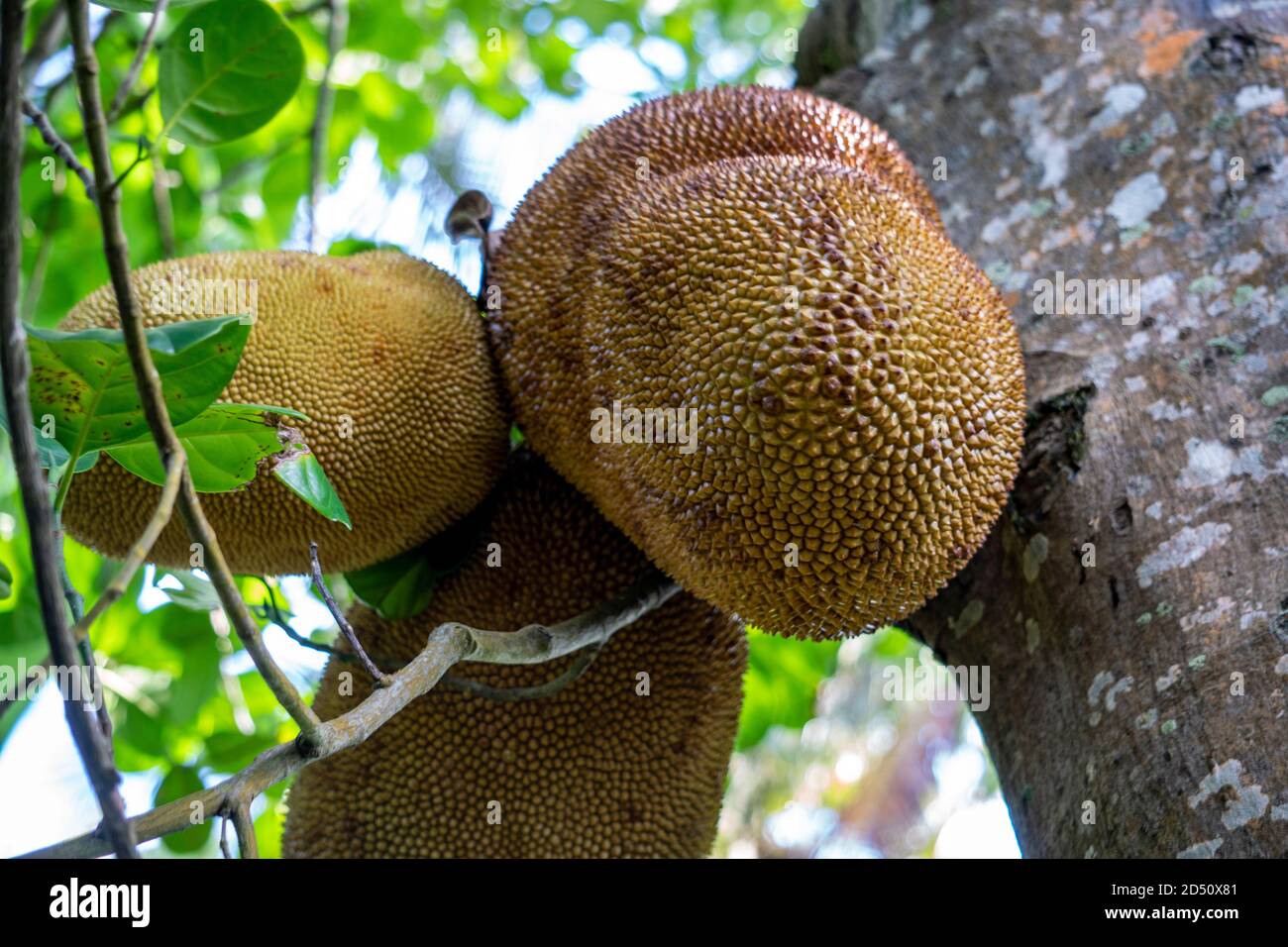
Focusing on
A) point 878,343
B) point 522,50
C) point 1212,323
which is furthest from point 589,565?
point 522,50

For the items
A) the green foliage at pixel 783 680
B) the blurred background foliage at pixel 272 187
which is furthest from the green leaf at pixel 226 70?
the green foliage at pixel 783 680

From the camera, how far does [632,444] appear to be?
1.37m

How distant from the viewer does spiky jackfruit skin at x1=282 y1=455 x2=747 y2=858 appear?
64.2 inches

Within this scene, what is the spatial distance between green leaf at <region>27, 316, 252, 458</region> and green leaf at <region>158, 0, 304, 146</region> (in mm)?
572

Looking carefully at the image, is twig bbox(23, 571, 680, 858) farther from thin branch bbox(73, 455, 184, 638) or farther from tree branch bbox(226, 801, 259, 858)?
thin branch bbox(73, 455, 184, 638)

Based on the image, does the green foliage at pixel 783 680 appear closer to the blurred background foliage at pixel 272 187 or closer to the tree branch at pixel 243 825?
the blurred background foliage at pixel 272 187

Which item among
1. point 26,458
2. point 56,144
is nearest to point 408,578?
point 56,144

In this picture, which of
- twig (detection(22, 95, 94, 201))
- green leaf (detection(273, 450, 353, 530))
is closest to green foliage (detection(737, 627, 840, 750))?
green leaf (detection(273, 450, 353, 530))

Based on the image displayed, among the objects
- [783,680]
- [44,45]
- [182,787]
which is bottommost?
[182,787]

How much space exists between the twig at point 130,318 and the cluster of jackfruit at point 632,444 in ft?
1.86

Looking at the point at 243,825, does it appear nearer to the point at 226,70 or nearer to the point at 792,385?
the point at 792,385

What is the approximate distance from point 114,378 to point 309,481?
236mm
